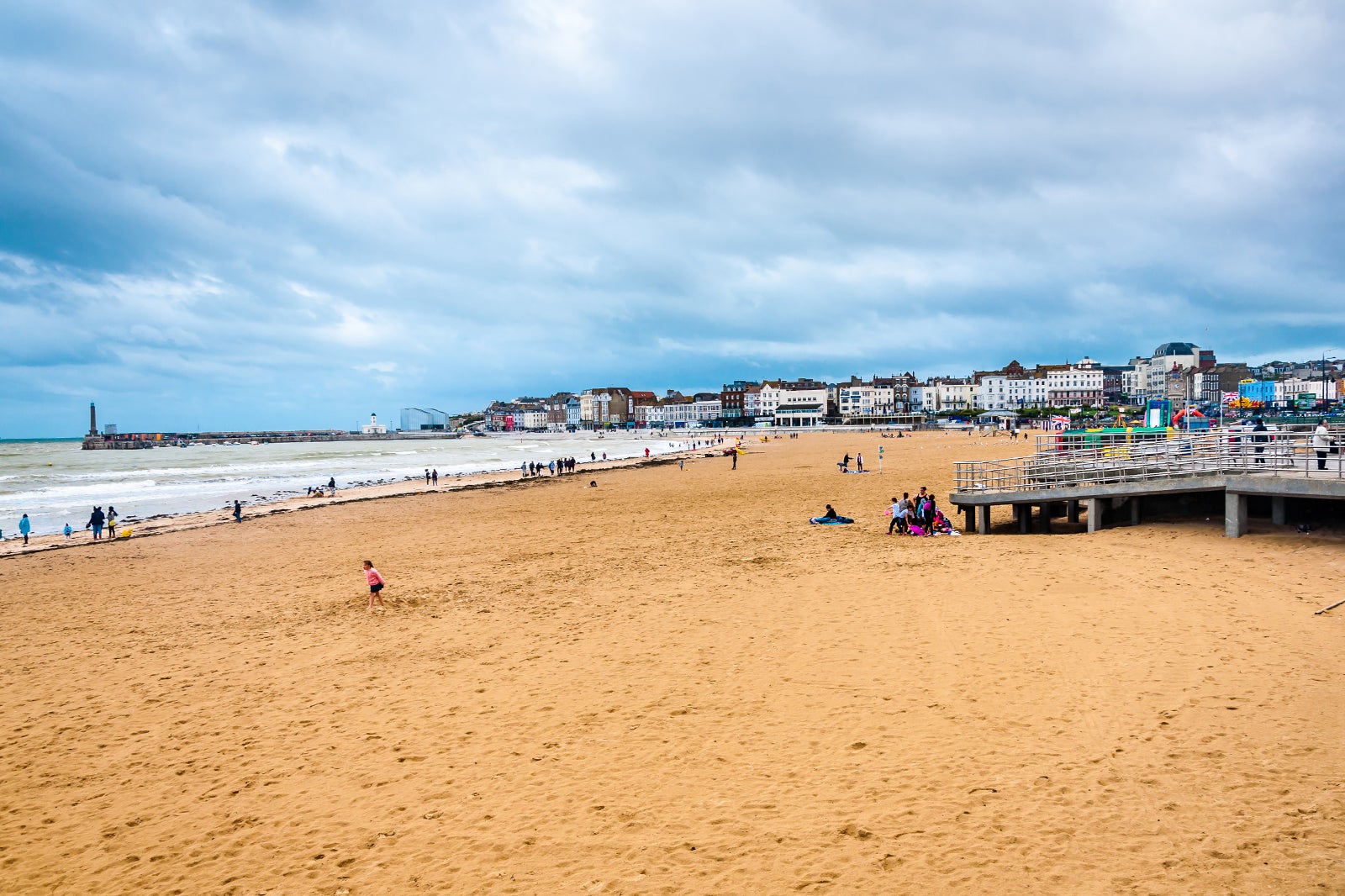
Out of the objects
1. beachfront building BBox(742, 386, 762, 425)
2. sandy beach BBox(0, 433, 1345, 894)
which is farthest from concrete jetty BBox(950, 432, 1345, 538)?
beachfront building BBox(742, 386, 762, 425)

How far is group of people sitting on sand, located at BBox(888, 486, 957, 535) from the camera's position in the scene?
1702cm

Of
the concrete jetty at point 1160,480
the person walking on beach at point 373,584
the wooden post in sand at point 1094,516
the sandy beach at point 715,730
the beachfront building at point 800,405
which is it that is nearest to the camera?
the sandy beach at point 715,730

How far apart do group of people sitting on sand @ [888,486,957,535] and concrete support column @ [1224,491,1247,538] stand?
513cm

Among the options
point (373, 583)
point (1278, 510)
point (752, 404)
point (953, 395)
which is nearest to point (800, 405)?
point (752, 404)

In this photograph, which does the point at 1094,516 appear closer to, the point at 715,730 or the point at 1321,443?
the point at 1321,443

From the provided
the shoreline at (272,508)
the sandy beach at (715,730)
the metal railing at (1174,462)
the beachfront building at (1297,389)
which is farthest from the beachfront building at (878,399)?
the sandy beach at (715,730)

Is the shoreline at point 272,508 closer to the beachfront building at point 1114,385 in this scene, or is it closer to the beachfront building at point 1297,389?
the beachfront building at point 1297,389

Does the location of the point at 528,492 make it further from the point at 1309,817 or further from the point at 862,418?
the point at 862,418

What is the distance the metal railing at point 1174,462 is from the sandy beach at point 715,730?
1.28m

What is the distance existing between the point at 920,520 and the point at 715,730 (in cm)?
1158

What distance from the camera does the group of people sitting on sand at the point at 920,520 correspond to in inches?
670

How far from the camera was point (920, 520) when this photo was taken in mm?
17141

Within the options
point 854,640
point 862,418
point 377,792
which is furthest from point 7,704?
point 862,418

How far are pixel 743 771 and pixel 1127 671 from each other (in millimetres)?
4514
